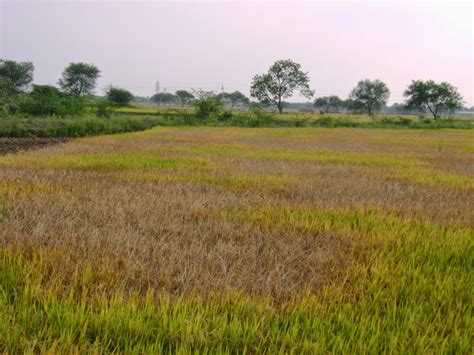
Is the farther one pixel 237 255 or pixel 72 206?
pixel 72 206

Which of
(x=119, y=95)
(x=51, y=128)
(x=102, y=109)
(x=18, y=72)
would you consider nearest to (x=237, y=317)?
(x=51, y=128)

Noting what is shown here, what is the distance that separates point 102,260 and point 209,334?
1030mm

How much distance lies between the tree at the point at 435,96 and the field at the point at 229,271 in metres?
80.3

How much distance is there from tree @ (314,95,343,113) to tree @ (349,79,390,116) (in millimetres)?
16157

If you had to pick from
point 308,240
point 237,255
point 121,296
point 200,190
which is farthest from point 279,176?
point 121,296

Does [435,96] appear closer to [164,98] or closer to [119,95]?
[119,95]

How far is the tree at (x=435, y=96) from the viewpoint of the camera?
74.1 metres

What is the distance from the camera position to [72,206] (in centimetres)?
385

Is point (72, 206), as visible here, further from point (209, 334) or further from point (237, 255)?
point (209, 334)

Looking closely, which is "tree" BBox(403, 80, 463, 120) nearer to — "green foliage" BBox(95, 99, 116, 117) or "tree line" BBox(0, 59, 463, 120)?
"tree line" BBox(0, 59, 463, 120)

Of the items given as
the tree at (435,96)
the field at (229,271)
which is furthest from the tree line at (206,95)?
the field at (229,271)

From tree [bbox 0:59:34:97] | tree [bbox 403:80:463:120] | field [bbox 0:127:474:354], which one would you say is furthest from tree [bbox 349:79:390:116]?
field [bbox 0:127:474:354]

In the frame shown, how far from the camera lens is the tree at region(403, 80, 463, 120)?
7412cm

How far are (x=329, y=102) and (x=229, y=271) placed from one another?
13672 cm
